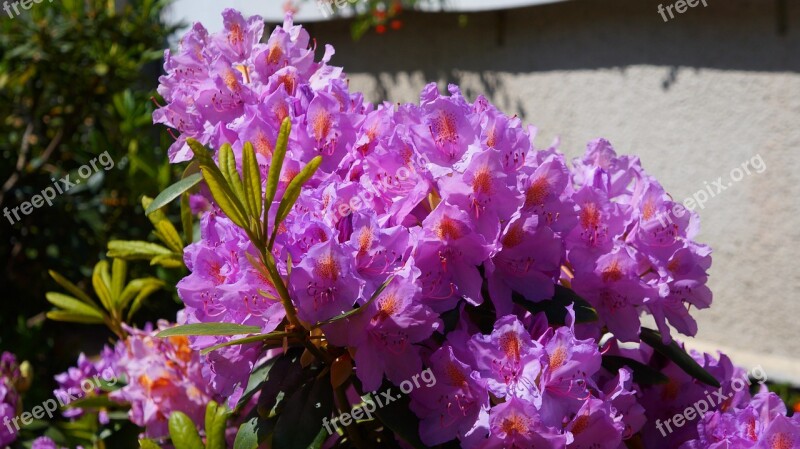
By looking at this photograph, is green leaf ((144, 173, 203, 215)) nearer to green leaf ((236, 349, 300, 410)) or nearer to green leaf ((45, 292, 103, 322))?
green leaf ((236, 349, 300, 410))

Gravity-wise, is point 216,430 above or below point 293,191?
below

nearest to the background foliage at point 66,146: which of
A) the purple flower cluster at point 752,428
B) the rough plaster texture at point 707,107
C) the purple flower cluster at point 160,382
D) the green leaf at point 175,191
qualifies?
the purple flower cluster at point 160,382

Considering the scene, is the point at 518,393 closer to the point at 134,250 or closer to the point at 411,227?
the point at 411,227

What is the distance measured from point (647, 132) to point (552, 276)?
391cm

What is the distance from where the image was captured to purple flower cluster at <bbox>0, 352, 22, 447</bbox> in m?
1.69

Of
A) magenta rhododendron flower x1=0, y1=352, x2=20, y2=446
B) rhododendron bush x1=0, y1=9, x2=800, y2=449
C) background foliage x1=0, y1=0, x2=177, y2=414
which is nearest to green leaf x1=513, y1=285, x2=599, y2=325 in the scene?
rhododendron bush x1=0, y1=9, x2=800, y2=449

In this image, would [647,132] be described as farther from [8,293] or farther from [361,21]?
[8,293]

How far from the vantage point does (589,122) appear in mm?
4801

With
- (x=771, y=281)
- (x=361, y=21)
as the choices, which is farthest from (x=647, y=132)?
(x=361, y=21)

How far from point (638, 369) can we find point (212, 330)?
0.52 metres

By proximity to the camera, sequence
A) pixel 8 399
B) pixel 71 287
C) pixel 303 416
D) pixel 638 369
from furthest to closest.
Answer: pixel 8 399 → pixel 71 287 → pixel 638 369 → pixel 303 416

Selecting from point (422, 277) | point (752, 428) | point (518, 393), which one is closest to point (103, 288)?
point (422, 277)

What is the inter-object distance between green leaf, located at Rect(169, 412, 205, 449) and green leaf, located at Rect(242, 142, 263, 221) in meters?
0.35

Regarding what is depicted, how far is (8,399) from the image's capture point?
1754mm
